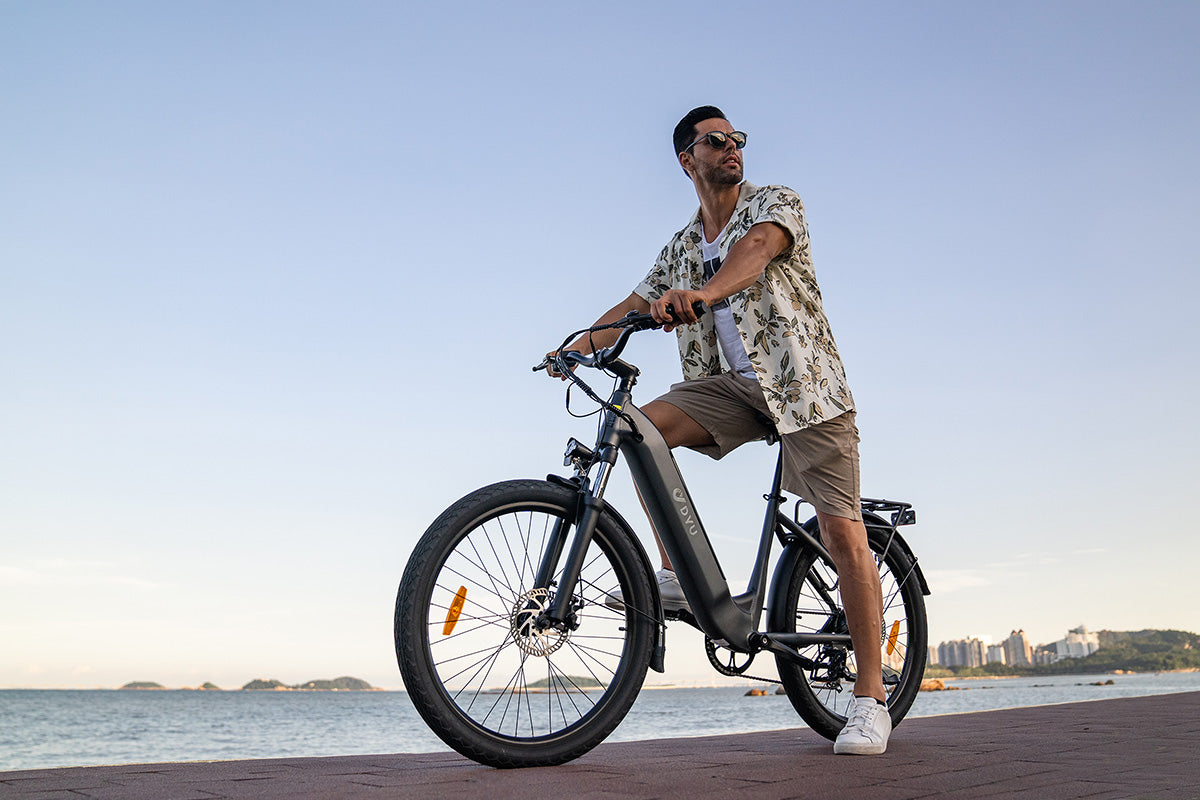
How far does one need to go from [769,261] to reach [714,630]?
3.87ft

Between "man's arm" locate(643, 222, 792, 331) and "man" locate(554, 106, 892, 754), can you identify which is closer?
"man's arm" locate(643, 222, 792, 331)

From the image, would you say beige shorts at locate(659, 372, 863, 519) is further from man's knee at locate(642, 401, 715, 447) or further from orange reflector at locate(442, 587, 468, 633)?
orange reflector at locate(442, 587, 468, 633)

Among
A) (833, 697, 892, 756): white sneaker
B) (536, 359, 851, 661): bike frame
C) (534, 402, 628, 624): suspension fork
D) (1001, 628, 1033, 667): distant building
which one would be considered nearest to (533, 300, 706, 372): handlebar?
(536, 359, 851, 661): bike frame

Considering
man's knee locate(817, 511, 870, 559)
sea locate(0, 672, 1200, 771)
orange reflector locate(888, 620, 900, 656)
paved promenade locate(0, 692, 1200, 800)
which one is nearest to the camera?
paved promenade locate(0, 692, 1200, 800)

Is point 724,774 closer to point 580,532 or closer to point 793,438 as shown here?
point 580,532

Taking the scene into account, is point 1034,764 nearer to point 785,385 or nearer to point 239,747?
point 785,385

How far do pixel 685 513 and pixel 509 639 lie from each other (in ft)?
2.38

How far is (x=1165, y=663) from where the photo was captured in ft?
231

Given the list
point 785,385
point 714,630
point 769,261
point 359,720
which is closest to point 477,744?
point 714,630

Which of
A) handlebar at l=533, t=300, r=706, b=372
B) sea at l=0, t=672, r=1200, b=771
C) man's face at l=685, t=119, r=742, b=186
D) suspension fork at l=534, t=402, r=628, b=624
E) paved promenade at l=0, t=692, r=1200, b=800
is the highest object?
man's face at l=685, t=119, r=742, b=186

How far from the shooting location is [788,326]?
3.01 metres

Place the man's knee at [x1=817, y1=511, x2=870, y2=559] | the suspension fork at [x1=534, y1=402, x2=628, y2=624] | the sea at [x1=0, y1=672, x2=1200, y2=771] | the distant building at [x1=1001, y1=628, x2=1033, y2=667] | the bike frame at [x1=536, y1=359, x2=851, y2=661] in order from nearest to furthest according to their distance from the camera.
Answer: the suspension fork at [x1=534, y1=402, x2=628, y2=624], the bike frame at [x1=536, y1=359, x2=851, y2=661], the man's knee at [x1=817, y1=511, x2=870, y2=559], the sea at [x1=0, y1=672, x2=1200, y2=771], the distant building at [x1=1001, y1=628, x2=1033, y2=667]

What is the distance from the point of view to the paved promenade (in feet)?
6.51

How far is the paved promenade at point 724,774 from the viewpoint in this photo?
6.51ft
